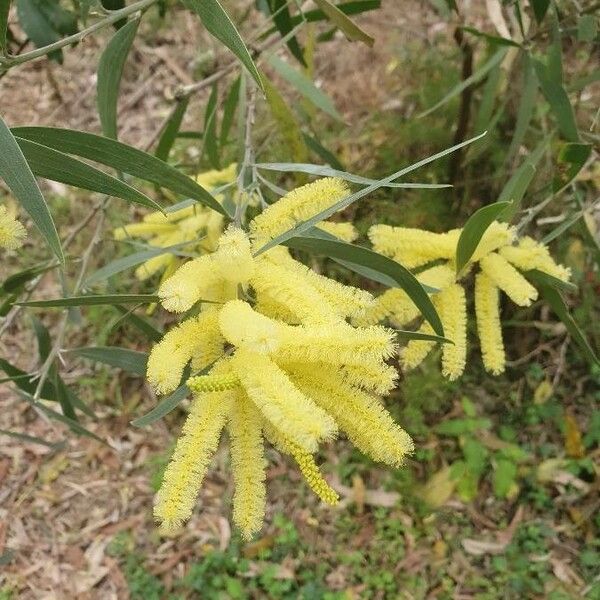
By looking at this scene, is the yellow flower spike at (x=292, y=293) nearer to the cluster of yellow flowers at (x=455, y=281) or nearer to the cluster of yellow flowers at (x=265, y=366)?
the cluster of yellow flowers at (x=265, y=366)

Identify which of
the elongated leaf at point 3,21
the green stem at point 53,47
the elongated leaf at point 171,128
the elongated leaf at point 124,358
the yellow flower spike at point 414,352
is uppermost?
the elongated leaf at point 3,21

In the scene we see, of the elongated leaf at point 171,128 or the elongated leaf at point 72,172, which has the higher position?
the elongated leaf at point 72,172

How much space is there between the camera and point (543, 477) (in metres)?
2.14

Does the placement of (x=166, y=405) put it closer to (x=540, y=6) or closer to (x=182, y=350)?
(x=182, y=350)

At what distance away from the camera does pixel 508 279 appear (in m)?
1.02

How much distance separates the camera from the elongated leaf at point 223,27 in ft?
2.77

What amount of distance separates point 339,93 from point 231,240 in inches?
81.4

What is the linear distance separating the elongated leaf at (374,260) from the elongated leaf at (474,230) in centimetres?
12

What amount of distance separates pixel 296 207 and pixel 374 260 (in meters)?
0.12

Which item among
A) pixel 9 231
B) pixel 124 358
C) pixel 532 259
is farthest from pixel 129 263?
pixel 532 259

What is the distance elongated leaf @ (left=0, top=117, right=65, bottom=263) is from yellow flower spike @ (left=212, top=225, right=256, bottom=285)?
0.58 feet

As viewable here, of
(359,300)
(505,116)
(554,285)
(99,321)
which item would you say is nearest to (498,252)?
(554,285)

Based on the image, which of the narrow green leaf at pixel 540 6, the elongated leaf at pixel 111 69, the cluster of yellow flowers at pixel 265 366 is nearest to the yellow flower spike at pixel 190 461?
the cluster of yellow flowers at pixel 265 366

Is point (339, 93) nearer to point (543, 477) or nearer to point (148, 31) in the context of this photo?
point (148, 31)
